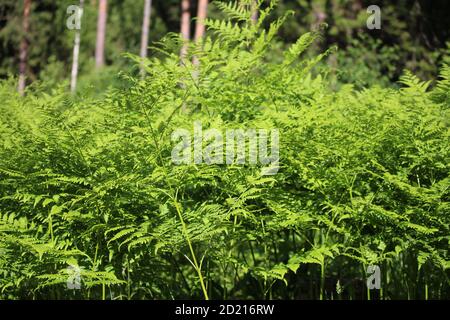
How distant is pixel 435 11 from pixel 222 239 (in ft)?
53.3

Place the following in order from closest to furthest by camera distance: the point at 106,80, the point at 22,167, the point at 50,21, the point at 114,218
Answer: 1. the point at 114,218
2. the point at 22,167
3. the point at 106,80
4. the point at 50,21

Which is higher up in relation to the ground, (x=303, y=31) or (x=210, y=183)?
(x=303, y=31)

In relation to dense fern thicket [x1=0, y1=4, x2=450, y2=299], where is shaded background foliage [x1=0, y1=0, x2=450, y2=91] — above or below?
above

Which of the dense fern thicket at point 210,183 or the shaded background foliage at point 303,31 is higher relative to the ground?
the shaded background foliage at point 303,31

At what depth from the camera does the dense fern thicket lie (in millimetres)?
3344

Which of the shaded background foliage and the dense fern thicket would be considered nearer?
the dense fern thicket

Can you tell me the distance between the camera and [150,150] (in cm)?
352

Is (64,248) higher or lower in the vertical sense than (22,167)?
lower

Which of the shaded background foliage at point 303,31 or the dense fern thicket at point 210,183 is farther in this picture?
the shaded background foliage at point 303,31

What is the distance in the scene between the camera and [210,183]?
3.55m

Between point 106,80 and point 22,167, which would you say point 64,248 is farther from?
point 106,80

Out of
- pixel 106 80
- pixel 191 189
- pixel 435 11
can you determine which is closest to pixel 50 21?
pixel 106 80

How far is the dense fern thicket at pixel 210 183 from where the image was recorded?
3.34m

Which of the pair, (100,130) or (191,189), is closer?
(100,130)
